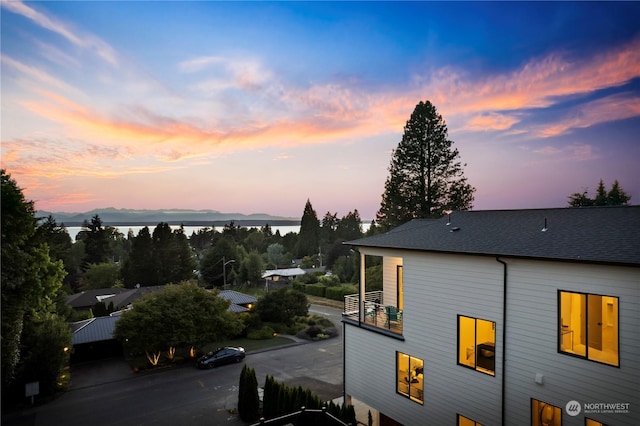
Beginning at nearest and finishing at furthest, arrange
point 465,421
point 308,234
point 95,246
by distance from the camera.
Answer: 1. point 465,421
2. point 95,246
3. point 308,234

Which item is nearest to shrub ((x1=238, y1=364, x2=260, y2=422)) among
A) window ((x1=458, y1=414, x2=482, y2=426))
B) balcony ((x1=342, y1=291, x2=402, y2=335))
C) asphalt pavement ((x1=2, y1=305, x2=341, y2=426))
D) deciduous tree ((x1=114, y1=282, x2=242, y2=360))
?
asphalt pavement ((x1=2, y1=305, x2=341, y2=426))

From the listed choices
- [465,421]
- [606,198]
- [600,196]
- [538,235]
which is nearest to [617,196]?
[606,198]

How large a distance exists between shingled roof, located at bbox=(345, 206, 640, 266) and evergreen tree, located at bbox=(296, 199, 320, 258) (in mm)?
71853

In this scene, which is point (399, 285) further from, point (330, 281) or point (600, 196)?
point (600, 196)

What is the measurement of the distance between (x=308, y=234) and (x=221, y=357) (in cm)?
6466

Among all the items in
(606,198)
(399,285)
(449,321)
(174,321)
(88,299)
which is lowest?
(88,299)

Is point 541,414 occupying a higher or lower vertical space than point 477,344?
lower

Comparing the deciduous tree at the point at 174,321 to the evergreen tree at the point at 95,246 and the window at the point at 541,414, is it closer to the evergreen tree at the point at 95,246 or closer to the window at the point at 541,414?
the window at the point at 541,414

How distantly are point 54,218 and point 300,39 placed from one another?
58.7 meters

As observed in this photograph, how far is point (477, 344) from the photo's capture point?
1023cm

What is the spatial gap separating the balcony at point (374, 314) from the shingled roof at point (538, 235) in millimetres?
2694

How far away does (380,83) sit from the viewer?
875 inches

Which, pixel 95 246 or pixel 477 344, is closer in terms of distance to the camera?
pixel 477 344

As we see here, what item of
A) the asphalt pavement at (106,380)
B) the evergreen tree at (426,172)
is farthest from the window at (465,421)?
the evergreen tree at (426,172)
